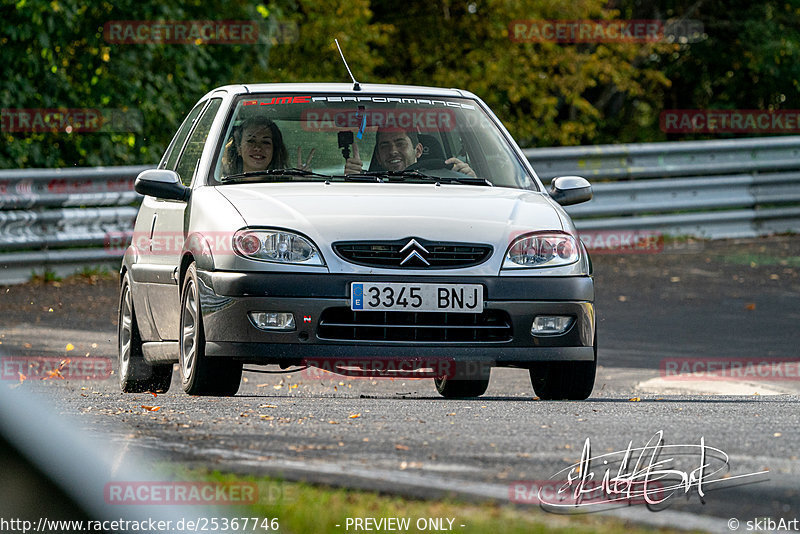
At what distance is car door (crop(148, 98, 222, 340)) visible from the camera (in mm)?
7820

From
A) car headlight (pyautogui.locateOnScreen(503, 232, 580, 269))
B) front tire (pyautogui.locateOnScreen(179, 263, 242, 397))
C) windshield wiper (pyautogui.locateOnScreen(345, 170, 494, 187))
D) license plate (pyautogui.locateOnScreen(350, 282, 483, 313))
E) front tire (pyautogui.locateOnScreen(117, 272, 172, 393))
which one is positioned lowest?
front tire (pyautogui.locateOnScreen(117, 272, 172, 393))

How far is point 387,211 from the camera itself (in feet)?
23.2

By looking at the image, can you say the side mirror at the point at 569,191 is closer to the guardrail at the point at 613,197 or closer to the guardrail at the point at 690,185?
the guardrail at the point at 613,197

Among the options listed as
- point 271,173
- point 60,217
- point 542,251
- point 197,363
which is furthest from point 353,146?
point 60,217

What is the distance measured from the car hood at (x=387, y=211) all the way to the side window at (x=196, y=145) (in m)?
0.68

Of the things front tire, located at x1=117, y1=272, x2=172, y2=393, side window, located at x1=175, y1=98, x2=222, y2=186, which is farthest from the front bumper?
front tire, located at x1=117, y1=272, x2=172, y2=393

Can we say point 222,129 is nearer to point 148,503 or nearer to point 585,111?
point 148,503

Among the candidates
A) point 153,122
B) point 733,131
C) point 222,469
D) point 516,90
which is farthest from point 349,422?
point 733,131

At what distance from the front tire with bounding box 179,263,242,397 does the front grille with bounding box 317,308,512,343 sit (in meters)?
0.61

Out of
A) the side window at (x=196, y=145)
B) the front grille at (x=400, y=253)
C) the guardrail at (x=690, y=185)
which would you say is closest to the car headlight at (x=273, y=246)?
the front grille at (x=400, y=253)

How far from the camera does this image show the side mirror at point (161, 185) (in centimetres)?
770

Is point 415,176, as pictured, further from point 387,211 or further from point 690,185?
point 690,185

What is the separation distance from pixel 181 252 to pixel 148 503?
4929 mm

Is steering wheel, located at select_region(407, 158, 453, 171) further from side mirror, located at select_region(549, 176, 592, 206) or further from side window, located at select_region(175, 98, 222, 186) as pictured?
side window, located at select_region(175, 98, 222, 186)
